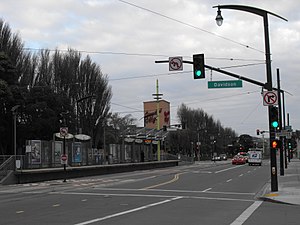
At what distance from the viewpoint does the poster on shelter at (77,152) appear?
43662 mm

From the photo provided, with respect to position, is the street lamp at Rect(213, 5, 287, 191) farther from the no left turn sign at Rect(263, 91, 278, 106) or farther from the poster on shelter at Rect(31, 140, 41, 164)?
the poster on shelter at Rect(31, 140, 41, 164)

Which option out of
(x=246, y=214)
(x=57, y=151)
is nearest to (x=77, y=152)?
(x=57, y=151)

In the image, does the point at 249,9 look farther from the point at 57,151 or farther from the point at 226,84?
the point at 57,151

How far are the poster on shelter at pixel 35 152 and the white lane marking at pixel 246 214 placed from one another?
74.4ft

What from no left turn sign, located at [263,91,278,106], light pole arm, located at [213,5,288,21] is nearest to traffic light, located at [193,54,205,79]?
light pole arm, located at [213,5,288,21]

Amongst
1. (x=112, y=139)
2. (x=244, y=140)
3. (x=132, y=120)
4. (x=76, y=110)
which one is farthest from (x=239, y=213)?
(x=244, y=140)

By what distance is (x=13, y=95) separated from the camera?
167 ft

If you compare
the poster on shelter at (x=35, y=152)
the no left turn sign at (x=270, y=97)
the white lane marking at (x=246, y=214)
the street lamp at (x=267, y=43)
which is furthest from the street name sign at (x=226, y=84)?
the poster on shelter at (x=35, y=152)

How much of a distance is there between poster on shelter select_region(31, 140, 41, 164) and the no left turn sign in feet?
68.5

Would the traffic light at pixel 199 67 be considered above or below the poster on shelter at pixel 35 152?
above

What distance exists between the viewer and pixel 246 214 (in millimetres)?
14273

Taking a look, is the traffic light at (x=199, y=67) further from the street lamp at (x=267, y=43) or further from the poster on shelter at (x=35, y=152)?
the poster on shelter at (x=35, y=152)

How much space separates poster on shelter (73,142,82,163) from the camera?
4366 centimetres

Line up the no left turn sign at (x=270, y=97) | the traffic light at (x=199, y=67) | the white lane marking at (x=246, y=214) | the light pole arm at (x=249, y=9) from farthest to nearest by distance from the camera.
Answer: the traffic light at (x=199, y=67)
the no left turn sign at (x=270, y=97)
the light pole arm at (x=249, y=9)
the white lane marking at (x=246, y=214)
